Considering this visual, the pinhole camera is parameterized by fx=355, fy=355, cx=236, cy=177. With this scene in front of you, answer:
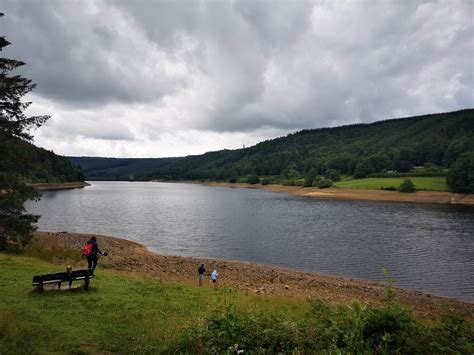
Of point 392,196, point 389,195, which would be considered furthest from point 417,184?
point 392,196

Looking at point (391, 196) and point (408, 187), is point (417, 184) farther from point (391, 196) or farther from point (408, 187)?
point (391, 196)

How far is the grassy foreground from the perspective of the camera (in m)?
7.34

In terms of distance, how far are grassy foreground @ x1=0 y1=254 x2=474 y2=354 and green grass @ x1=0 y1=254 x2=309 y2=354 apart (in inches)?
1.1

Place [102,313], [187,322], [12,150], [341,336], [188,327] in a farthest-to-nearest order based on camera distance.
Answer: [12,150]
[102,313]
[187,322]
[188,327]
[341,336]

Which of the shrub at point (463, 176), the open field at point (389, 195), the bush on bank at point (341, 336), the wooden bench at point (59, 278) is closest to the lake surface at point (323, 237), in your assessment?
the open field at point (389, 195)

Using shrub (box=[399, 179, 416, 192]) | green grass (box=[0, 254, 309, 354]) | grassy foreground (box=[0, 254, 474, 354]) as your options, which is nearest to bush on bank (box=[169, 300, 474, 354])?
grassy foreground (box=[0, 254, 474, 354])

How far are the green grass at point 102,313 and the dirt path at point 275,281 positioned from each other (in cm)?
586

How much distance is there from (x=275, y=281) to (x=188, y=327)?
19.1 meters

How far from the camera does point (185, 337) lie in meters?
8.19

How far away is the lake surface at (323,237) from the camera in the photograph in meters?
34.4

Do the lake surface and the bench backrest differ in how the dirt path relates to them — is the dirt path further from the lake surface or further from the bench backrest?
the bench backrest

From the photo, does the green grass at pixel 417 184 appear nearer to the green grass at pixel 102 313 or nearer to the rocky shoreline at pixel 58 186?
the green grass at pixel 102 313

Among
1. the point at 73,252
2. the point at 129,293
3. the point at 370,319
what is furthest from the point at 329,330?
the point at 73,252

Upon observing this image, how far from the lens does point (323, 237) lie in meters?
49.8
